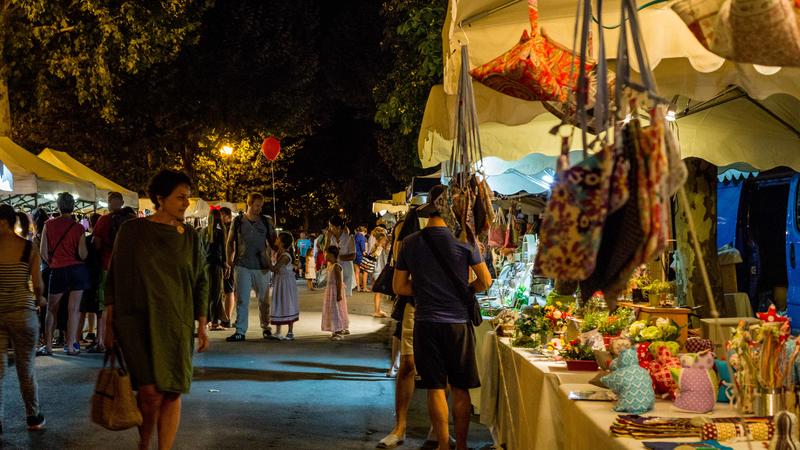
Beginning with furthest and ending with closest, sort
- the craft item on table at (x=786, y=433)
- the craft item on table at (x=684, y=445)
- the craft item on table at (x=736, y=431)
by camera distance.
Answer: the craft item on table at (x=736, y=431) < the craft item on table at (x=684, y=445) < the craft item on table at (x=786, y=433)

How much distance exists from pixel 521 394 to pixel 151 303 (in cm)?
285

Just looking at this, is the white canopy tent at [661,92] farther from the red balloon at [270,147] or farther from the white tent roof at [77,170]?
the red balloon at [270,147]

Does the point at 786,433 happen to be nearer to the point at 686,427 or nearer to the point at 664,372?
the point at 686,427

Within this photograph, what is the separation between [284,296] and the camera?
569 inches

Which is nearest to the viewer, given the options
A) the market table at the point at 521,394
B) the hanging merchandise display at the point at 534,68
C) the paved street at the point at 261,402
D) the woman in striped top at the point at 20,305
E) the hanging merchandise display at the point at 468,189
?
the hanging merchandise display at the point at 534,68

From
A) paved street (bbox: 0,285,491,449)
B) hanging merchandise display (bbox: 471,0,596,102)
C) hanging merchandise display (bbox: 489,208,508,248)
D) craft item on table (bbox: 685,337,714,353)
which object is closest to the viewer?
hanging merchandise display (bbox: 471,0,596,102)

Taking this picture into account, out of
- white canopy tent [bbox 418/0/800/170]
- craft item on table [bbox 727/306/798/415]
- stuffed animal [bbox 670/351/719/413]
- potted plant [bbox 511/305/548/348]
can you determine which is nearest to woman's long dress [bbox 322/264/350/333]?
white canopy tent [bbox 418/0/800/170]

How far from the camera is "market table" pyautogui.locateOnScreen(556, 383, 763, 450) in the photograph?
3.95m

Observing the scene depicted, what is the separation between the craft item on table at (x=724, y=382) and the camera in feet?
15.0

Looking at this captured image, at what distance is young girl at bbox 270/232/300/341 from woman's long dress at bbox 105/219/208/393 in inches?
331

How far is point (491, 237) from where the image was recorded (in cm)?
1273

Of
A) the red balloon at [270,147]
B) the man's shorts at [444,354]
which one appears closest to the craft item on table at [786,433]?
the man's shorts at [444,354]

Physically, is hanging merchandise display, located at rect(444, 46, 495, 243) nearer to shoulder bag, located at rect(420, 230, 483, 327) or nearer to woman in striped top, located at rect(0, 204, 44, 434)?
shoulder bag, located at rect(420, 230, 483, 327)

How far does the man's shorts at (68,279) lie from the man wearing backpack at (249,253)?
2.45 m
